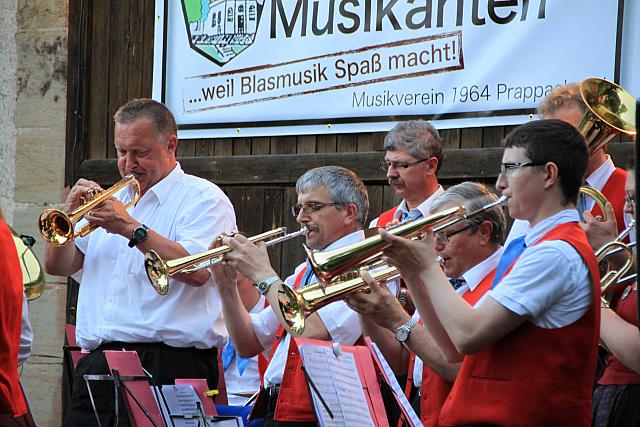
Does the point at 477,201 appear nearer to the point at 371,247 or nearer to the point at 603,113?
the point at 371,247

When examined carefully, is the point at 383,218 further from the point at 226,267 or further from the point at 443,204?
the point at 443,204

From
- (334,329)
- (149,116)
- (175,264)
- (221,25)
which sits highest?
(221,25)

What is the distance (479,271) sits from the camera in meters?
4.30

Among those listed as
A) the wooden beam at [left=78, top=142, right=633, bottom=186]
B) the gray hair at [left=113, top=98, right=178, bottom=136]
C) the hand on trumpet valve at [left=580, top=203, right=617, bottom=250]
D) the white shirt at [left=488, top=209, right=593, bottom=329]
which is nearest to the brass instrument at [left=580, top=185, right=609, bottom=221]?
→ the hand on trumpet valve at [left=580, top=203, right=617, bottom=250]

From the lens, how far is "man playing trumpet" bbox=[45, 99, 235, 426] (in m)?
5.31

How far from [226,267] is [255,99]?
2498 millimetres

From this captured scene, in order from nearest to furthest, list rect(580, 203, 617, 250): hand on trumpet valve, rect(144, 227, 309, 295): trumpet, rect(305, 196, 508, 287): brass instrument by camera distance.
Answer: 1. rect(305, 196, 508, 287): brass instrument
2. rect(580, 203, 617, 250): hand on trumpet valve
3. rect(144, 227, 309, 295): trumpet

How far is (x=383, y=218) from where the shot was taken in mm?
5875

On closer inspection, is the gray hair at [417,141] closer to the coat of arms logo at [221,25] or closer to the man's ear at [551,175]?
the coat of arms logo at [221,25]

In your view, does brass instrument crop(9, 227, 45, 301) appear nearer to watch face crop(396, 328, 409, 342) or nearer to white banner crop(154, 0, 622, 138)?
white banner crop(154, 0, 622, 138)

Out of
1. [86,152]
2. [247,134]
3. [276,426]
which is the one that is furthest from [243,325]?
[86,152]

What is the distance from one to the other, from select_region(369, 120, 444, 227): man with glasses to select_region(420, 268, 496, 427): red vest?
1.51 m

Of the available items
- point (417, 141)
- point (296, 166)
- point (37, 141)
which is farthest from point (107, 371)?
point (37, 141)

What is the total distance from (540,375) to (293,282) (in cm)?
186
